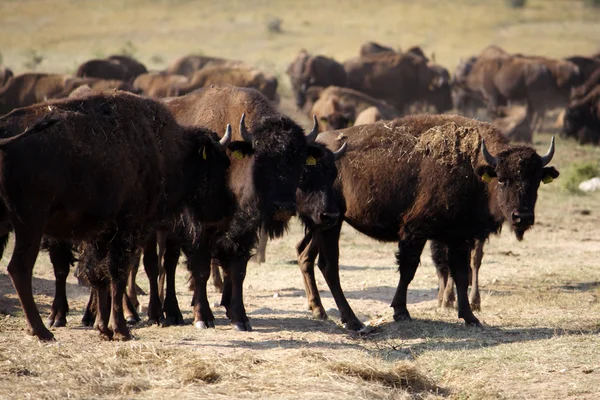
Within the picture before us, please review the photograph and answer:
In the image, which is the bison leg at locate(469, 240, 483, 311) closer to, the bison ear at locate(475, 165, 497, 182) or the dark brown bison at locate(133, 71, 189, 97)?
the bison ear at locate(475, 165, 497, 182)

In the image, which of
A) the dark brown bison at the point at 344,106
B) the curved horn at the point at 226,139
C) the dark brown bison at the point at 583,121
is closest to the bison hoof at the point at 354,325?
the curved horn at the point at 226,139

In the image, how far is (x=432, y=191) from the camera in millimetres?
9484

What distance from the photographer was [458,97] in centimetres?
3153

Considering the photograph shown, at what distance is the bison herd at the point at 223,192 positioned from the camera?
7.32 meters

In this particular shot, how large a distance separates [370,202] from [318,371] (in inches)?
118

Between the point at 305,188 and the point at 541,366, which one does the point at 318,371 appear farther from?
the point at 305,188

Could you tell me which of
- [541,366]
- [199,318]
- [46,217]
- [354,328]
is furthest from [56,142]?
[541,366]

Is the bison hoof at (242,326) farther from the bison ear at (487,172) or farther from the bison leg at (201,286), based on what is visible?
the bison ear at (487,172)

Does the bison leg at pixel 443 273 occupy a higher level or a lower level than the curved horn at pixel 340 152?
lower

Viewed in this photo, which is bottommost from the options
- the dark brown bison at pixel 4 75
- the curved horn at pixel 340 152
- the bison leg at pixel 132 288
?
the bison leg at pixel 132 288

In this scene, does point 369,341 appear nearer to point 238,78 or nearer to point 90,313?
point 90,313

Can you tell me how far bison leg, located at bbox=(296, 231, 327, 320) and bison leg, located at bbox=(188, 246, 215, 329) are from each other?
1.37 meters

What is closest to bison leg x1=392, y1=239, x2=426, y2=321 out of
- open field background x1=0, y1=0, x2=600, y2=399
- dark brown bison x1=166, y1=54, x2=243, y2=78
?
open field background x1=0, y1=0, x2=600, y2=399

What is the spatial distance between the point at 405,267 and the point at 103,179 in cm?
353
